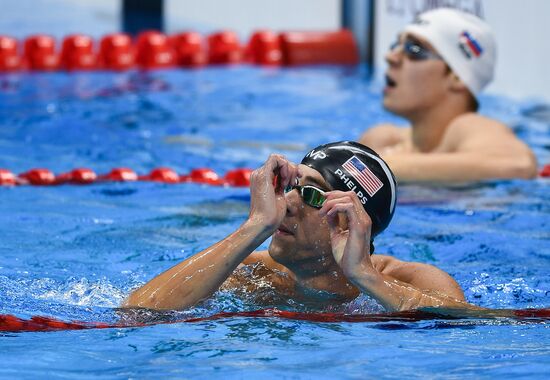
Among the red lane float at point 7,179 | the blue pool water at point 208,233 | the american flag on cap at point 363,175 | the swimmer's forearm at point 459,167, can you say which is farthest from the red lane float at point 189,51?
the american flag on cap at point 363,175

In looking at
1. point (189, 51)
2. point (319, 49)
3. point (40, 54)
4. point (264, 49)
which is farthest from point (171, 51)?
point (319, 49)

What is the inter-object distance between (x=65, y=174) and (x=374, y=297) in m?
2.62

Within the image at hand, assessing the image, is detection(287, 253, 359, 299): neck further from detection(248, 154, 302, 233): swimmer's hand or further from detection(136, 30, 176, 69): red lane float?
detection(136, 30, 176, 69): red lane float

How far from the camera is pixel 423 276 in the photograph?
3100 mm

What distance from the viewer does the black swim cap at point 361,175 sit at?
2982mm

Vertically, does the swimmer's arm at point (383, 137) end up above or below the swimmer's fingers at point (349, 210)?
below

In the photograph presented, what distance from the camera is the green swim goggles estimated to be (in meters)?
2.95

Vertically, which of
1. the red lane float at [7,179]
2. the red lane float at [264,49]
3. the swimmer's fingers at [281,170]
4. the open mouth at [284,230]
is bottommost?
the red lane float at [264,49]

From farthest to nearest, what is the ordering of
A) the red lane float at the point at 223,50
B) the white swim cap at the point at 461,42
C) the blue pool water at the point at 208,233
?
the red lane float at the point at 223,50 < the white swim cap at the point at 461,42 < the blue pool water at the point at 208,233

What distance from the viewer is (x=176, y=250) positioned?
3893 millimetres

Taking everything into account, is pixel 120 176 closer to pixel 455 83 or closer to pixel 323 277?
pixel 455 83

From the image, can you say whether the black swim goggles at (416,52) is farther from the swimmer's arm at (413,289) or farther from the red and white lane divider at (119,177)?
the swimmer's arm at (413,289)

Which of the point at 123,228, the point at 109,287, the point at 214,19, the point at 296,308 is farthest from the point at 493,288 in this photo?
A: the point at 214,19

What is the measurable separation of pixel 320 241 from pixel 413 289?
28 cm
